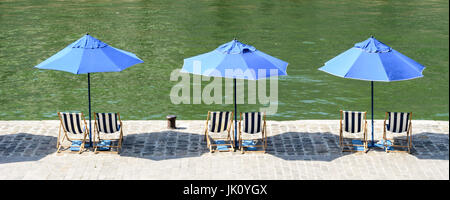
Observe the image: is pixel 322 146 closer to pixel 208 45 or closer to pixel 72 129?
pixel 72 129

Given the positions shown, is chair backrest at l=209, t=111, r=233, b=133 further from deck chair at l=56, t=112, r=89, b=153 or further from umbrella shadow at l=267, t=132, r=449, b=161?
deck chair at l=56, t=112, r=89, b=153

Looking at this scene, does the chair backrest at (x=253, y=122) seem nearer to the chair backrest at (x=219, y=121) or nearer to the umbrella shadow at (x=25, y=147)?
the chair backrest at (x=219, y=121)

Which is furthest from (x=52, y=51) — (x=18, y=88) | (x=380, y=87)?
(x=380, y=87)

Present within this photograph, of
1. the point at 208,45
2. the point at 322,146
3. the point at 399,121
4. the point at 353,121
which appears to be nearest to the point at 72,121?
the point at 322,146

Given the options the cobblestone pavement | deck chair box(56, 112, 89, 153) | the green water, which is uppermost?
the green water

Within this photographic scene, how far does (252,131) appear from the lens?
1275cm

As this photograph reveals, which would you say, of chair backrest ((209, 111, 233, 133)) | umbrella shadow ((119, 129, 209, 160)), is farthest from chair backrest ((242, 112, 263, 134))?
umbrella shadow ((119, 129, 209, 160))

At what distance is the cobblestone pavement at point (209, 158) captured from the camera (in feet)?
38.2

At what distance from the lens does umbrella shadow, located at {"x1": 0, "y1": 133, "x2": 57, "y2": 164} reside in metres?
12.5

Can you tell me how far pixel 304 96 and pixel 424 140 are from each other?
725 cm

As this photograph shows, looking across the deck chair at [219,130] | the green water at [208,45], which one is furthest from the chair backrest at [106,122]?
the green water at [208,45]

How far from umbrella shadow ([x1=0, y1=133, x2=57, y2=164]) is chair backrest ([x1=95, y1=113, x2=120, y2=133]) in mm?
1188

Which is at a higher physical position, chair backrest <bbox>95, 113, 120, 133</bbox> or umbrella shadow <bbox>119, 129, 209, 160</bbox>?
chair backrest <bbox>95, 113, 120, 133</bbox>

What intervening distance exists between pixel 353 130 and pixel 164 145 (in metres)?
3.99
